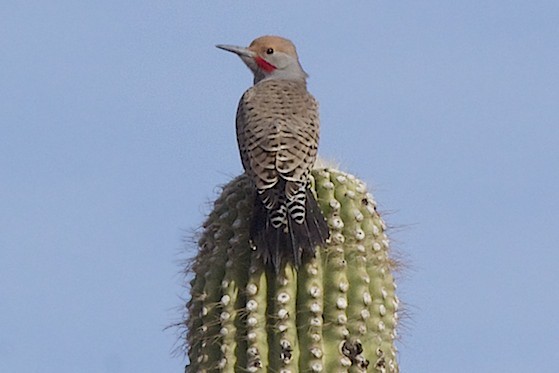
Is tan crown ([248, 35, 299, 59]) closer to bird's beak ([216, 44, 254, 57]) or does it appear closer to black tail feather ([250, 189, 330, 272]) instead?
bird's beak ([216, 44, 254, 57])

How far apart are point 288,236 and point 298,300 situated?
0.42 metres

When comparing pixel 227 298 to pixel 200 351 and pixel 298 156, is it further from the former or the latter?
pixel 298 156

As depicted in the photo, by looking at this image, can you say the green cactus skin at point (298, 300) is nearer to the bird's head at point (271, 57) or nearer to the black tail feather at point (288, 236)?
the black tail feather at point (288, 236)

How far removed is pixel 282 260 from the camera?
202 inches

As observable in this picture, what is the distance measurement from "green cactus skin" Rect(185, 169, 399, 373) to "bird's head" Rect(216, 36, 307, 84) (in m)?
1.61

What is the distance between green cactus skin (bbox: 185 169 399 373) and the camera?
495 cm

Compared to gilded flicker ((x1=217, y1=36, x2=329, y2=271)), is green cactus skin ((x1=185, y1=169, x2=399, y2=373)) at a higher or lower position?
lower

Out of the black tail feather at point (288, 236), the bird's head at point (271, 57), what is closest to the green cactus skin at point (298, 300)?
the black tail feather at point (288, 236)

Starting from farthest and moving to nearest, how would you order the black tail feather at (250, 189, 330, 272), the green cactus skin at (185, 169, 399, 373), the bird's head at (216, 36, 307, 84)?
the bird's head at (216, 36, 307, 84), the black tail feather at (250, 189, 330, 272), the green cactus skin at (185, 169, 399, 373)

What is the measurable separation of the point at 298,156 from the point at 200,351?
106cm

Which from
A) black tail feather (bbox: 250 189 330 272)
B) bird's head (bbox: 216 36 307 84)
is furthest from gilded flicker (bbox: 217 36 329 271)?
bird's head (bbox: 216 36 307 84)

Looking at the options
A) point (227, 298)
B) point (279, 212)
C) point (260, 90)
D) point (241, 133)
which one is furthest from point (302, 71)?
point (227, 298)

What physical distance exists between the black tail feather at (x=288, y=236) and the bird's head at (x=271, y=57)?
165 centimetres

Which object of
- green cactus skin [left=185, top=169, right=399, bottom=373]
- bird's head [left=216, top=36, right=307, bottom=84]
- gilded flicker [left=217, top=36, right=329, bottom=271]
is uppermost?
bird's head [left=216, top=36, right=307, bottom=84]
